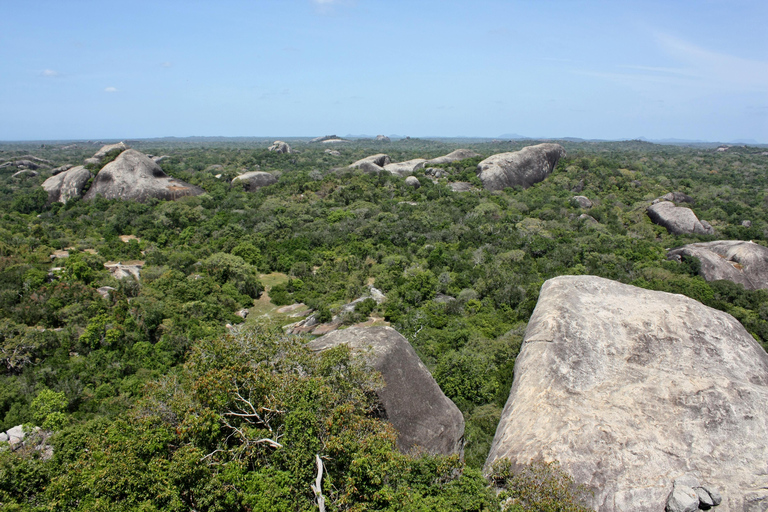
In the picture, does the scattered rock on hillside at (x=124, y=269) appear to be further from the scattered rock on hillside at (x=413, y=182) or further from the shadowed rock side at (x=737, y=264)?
the shadowed rock side at (x=737, y=264)

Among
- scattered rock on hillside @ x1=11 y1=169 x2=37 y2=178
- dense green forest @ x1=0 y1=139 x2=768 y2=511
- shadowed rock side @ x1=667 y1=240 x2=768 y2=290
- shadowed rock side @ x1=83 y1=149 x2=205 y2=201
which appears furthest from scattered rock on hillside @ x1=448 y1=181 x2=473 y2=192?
scattered rock on hillside @ x1=11 y1=169 x2=37 y2=178

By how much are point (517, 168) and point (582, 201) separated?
38.1 ft

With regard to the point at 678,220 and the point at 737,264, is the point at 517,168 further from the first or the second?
the point at 737,264

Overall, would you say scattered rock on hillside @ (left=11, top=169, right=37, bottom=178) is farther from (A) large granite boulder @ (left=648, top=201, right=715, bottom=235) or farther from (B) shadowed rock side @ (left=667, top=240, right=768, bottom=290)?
(A) large granite boulder @ (left=648, top=201, right=715, bottom=235)

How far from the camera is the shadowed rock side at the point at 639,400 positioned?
9867 mm

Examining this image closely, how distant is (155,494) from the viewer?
766cm

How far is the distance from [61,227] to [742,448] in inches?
1680

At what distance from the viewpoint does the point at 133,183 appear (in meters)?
41.9

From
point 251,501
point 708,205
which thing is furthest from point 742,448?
point 708,205

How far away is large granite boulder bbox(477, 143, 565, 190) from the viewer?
5170 cm

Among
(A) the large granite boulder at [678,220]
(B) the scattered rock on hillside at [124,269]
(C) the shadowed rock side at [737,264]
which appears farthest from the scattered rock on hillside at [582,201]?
(B) the scattered rock on hillside at [124,269]

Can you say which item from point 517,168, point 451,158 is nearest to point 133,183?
point 451,158

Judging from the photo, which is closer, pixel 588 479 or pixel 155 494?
pixel 155 494

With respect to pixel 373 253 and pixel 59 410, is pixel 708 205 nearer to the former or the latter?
pixel 373 253
